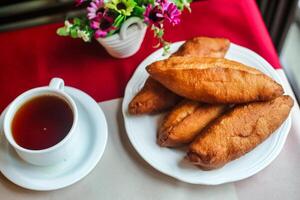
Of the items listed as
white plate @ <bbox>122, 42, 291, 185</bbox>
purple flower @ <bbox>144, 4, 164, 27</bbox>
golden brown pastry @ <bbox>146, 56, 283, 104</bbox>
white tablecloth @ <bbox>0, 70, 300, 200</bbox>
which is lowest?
white tablecloth @ <bbox>0, 70, 300, 200</bbox>

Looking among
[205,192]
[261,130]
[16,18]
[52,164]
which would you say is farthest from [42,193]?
[16,18]

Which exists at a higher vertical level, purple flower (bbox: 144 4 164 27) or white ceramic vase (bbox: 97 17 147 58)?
purple flower (bbox: 144 4 164 27)

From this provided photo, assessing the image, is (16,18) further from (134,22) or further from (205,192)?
(205,192)

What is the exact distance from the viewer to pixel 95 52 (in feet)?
2.72

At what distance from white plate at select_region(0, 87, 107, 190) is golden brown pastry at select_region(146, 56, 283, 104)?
15 centimetres

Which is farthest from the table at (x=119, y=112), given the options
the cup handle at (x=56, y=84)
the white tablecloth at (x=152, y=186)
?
the cup handle at (x=56, y=84)

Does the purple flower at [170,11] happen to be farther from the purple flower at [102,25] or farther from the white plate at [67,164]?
the white plate at [67,164]

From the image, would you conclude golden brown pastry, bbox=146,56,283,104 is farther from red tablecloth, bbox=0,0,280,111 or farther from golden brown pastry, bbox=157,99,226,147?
red tablecloth, bbox=0,0,280,111

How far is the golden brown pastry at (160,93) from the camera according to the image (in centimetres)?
68

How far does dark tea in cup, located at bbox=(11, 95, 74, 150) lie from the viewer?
62 cm

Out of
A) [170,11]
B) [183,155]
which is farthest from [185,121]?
[170,11]

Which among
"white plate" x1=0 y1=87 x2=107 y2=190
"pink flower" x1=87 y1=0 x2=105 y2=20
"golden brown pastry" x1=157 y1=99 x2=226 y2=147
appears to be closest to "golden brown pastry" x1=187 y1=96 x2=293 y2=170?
"golden brown pastry" x1=157 y1=99 x2=226 y2=147

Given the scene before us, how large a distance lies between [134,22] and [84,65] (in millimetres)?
156

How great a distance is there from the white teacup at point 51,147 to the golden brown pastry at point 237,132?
0.19 metres
